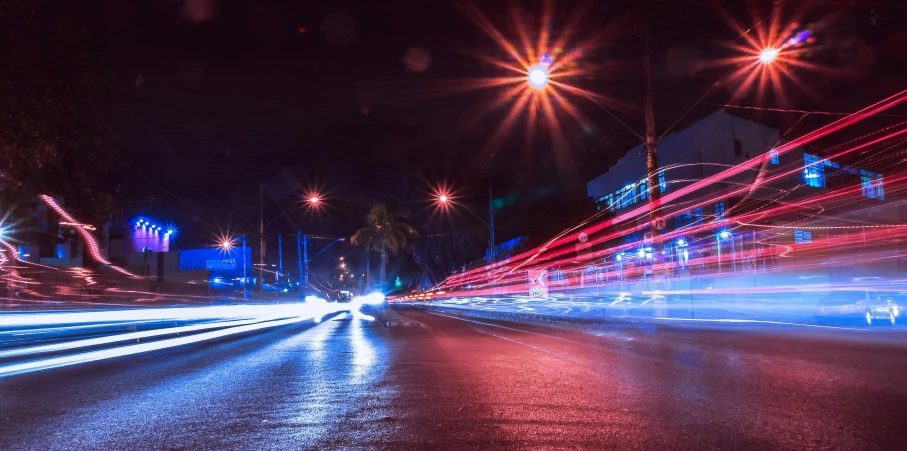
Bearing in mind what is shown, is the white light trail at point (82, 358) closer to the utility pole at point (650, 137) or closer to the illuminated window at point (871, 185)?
the utility pole at point (650, 137)

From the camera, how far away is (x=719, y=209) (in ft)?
108

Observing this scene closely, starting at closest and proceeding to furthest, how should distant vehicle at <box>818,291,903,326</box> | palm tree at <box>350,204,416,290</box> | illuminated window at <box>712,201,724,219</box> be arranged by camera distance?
distant vehicle at <box>818,291,903,326</box> < illuminated window at <box>712,201,724,219</box> < palm tree at <box>350,204,416,290</box>

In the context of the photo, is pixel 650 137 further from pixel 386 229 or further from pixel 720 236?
pixel 386 229

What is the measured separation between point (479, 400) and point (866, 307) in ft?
50.4

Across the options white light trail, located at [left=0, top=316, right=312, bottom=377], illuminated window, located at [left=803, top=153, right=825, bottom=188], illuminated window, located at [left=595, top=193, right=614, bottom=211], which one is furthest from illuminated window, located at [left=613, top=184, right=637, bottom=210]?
white light trail, located at [left=0, top=316, right=312, bottom=377]

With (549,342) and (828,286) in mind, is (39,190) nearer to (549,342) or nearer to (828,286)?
(549,342)

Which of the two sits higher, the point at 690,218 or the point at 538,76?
the point at 538,76

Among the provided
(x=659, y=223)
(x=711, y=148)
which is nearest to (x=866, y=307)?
(x=659, y=223)

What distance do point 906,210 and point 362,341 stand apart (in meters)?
26.6

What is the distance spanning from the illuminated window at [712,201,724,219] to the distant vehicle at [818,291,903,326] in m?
15.3

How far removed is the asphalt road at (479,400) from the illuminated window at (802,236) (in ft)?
74.6

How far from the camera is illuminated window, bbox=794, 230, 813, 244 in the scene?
1225 inches

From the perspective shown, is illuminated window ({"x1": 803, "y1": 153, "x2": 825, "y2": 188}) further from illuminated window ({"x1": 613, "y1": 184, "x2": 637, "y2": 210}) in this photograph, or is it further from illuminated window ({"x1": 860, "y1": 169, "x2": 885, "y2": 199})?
illuminated window ({"x1": 613, "y1": 184, "x2": 637, "y2": 210})

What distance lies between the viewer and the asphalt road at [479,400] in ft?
15.3
